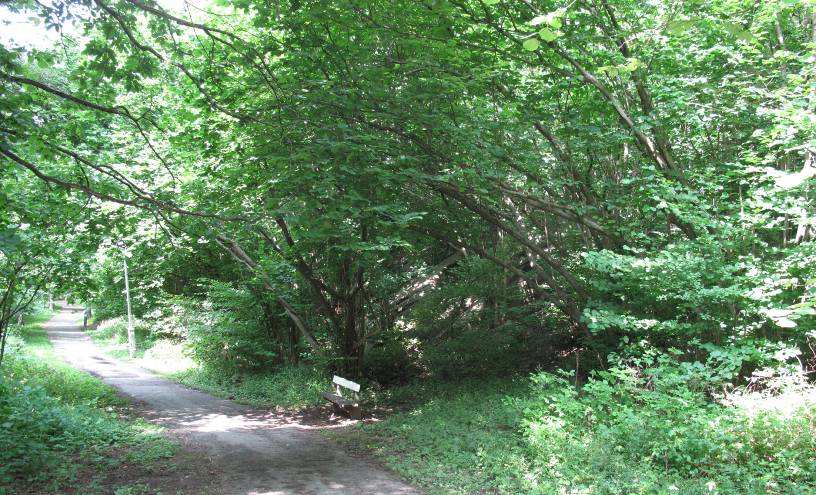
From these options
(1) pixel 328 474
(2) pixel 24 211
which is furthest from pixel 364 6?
(1) pixel 328 474

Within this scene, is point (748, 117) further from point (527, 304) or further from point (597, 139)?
point (527, 304)

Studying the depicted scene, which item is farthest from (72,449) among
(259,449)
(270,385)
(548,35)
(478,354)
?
(548,35)

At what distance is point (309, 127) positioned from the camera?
7484 mm

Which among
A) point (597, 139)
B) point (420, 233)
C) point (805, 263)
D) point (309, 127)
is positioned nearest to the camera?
point (805, 263)

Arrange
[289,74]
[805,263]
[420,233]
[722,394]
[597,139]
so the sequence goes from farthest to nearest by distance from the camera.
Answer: [420,233] → [597,139] → [289,74] → [722,394] → [805,263]

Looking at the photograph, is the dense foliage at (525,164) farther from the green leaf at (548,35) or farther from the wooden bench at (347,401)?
the green leaf at (548,35)

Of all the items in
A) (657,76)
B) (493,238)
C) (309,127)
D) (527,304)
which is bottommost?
(527,304)

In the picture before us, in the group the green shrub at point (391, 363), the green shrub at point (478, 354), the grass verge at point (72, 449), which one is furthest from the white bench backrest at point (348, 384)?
the grass verge at point (72, 449)

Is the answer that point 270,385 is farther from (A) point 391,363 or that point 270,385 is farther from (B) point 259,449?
Result: (B) point 259,449

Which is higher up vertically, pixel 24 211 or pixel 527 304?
pixel 24 211

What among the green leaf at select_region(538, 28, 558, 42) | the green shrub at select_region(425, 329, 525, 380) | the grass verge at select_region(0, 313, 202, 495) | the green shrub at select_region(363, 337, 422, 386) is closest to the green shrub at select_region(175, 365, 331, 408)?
the green shrub at select_region(363, 337, 422, 386)

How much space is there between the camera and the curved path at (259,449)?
620cm

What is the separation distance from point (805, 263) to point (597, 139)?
346 cm

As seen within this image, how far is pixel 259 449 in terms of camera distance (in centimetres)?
784
